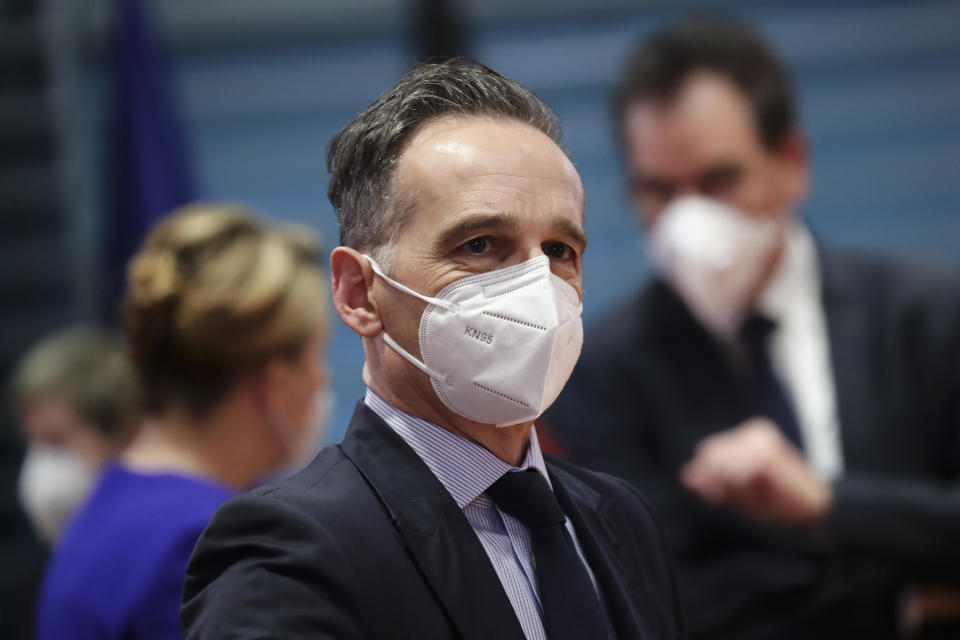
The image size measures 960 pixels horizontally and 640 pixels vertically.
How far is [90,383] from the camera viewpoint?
3.77 meters

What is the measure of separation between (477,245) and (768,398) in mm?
1465

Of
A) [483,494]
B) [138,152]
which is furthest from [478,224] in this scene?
[138,152]

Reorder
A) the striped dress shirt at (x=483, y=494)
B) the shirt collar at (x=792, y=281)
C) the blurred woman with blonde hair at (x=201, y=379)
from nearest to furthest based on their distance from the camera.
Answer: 1. the striped dress shirt at (x=483, y=494)
2. the blurred woman with blonde hair at (x=201, y=379)
3. the shirt collar at (x=792, y=281)

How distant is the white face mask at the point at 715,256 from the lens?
8.62 feet

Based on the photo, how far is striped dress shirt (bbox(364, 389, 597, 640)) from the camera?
119cm

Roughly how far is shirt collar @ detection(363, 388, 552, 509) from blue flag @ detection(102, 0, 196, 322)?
4132 mm

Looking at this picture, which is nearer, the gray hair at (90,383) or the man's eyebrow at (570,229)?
the man's eyebrow at (570,229)

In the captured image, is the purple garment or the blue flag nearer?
the purple garment

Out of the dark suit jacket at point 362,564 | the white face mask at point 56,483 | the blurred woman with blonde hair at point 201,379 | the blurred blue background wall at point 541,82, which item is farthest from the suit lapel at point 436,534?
the blurred blue background wall at point 541,82

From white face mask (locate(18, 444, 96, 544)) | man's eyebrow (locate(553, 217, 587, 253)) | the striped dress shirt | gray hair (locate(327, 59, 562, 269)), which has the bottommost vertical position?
white face mask (locate(18, 444, 96, 544))

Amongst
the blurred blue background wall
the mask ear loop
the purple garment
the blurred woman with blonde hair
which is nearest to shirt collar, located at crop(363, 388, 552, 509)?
the mask ear loop

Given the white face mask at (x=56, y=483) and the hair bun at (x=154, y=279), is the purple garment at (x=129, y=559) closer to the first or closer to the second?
the hair bun at (x=154, y=279)

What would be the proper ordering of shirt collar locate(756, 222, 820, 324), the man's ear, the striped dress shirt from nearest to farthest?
the striped dress shirt, the man's ear, shirt collar locate(756, 222, 820, 324)

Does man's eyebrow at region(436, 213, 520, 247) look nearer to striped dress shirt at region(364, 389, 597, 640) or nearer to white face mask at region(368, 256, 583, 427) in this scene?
white face mask at region(368, 256, 583, 427)
